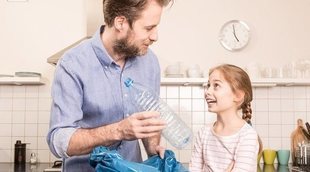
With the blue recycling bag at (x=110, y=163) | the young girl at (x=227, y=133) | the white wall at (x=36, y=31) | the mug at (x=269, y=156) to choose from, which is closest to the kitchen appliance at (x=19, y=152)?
the white wall at (x=36, y=31)

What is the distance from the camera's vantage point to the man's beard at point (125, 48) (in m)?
1.24

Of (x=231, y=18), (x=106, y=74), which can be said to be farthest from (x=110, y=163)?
(x=231, y=18)

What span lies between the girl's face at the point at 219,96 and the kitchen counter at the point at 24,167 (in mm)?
1297

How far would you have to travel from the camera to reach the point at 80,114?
117 cm

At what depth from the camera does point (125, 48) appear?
1.25 metres

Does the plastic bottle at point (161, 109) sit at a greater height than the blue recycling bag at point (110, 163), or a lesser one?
greater

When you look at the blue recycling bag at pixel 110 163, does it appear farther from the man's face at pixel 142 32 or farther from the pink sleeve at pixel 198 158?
the pink sleeve at pixel 198 158

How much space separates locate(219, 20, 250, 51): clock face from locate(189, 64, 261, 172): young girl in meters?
1.15

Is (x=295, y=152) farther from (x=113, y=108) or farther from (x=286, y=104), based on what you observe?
(x=113, y=108)

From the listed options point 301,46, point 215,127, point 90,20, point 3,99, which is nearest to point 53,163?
point 3,99

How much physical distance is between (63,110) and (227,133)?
747mm

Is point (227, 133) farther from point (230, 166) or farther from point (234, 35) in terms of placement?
point (234, 35)


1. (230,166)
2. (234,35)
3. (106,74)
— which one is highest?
(234,35)

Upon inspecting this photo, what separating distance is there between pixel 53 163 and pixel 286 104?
5.52ft
